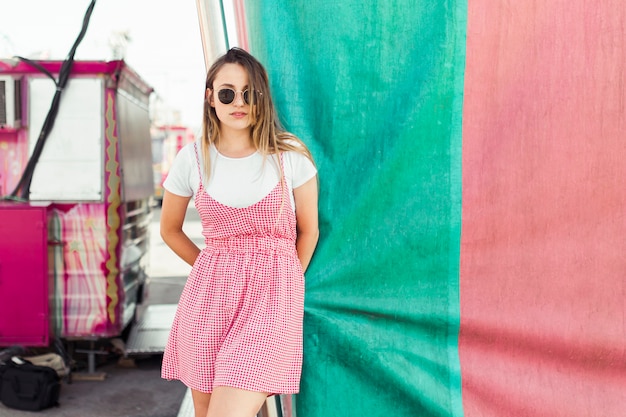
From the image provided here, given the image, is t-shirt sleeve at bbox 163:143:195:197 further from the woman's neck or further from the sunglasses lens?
the sunglasses lens

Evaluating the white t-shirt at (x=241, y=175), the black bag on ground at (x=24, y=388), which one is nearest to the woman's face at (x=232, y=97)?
the white t-shirt at (x=241, y=175)

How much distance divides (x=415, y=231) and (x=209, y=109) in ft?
2.67

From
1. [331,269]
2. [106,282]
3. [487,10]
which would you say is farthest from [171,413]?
[487,10]

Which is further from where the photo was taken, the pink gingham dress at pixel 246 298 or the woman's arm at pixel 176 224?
the woman's arm at pixel 176 224

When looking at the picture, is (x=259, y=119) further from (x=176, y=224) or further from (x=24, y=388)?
(x=24, y=388)

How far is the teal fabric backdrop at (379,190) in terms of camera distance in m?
2.37

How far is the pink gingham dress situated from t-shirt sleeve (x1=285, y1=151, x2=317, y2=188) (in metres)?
0.07

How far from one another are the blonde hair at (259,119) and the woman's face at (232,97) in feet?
0.06

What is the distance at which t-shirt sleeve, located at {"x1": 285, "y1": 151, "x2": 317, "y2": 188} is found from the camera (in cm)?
231

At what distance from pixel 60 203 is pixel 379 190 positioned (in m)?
3.25

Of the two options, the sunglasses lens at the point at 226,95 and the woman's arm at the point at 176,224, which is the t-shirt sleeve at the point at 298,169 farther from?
the woman's arm at the point at 176,224

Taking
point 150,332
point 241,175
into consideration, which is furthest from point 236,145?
point 150,332

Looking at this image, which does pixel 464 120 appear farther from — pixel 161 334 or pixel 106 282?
pixel 161 334

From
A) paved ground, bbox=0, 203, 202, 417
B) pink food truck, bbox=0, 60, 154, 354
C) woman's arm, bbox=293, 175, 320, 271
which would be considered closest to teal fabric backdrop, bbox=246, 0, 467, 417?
woman's arm, bbox=293, 175, 320, 271
